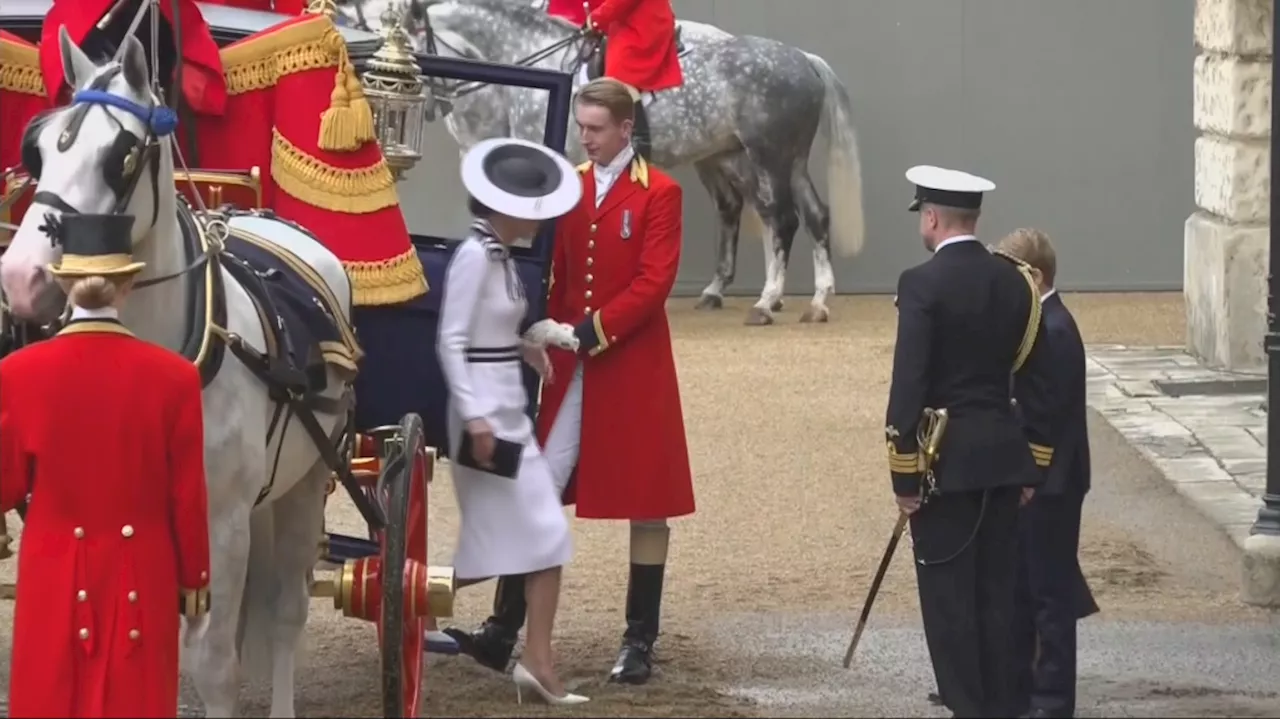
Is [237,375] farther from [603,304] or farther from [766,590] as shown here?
[766,590]

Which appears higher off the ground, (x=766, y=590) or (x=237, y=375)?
(x=237, y=375)

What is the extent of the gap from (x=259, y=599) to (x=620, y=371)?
1.17 meters

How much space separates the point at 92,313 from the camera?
415 centimetres

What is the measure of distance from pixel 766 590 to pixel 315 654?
5.42ft

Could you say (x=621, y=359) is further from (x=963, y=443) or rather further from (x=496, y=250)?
(x=963, y=443)

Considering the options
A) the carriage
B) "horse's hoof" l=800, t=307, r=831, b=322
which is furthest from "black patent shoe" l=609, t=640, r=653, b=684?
"horse's hoof" l=800, t=307, r=831, b=322

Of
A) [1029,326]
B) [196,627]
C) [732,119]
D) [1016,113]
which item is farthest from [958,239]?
[1016,113]

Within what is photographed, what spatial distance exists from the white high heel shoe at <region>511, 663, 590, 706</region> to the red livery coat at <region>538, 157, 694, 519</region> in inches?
20.4

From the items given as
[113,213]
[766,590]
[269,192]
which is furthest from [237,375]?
[766,590]

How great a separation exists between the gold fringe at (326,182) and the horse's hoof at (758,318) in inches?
336

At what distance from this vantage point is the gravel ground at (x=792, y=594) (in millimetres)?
6105

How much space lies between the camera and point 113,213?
4.26 m

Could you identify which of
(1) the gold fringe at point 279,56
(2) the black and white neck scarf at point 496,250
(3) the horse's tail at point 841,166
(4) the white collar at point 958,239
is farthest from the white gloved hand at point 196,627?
(3) the horse's tail at point 841,166

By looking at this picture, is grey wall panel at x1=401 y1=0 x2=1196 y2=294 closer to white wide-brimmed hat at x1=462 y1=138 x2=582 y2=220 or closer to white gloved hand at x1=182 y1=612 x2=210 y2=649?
white wide-brimmed hat at x1=462 y1=138 x2=582 y2=220
